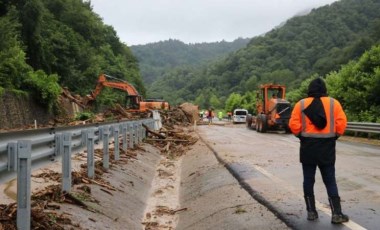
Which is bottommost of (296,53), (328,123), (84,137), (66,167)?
(66,167)

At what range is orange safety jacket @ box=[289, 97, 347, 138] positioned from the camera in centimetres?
653

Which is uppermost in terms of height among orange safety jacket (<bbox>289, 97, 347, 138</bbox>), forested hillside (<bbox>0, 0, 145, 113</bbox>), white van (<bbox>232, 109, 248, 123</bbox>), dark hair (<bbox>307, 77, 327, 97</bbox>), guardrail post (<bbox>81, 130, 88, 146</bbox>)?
forested hillside (<bbox>0, 0, 145, 113</bbox>)

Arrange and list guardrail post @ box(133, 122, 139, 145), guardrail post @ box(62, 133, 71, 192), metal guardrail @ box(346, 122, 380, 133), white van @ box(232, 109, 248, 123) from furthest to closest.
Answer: white van @ box(232, 109, 248, 123) → metal guardrail @ box(346, 122, 380, 133) → guardrail post @ box(133, 122, 139, 145) → guardrail post @ box(62, 133, 71, 192)

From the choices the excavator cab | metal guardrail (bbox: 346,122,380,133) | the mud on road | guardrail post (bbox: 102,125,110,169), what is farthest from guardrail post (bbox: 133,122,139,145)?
the excavator cab

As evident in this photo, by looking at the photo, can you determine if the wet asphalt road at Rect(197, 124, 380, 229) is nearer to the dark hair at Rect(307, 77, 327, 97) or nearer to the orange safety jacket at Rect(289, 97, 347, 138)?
the orange safety jacket at Rect(289, 97, 347, 138)

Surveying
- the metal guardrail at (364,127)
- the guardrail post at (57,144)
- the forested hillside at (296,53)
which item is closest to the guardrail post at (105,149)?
the guardrail post at (57,144)

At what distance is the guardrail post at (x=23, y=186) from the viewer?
5277 millimetres

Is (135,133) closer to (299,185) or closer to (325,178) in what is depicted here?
(299,185)

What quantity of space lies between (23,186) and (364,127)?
23187 mm

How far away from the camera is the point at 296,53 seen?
413 ft

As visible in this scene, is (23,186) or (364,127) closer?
(23,186)

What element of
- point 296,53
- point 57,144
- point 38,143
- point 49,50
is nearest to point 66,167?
point 57,144

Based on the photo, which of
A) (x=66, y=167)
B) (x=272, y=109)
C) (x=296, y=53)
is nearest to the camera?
(x=66, y=167)

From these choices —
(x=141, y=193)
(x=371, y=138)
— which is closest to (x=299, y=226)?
(x=141, y=193)
